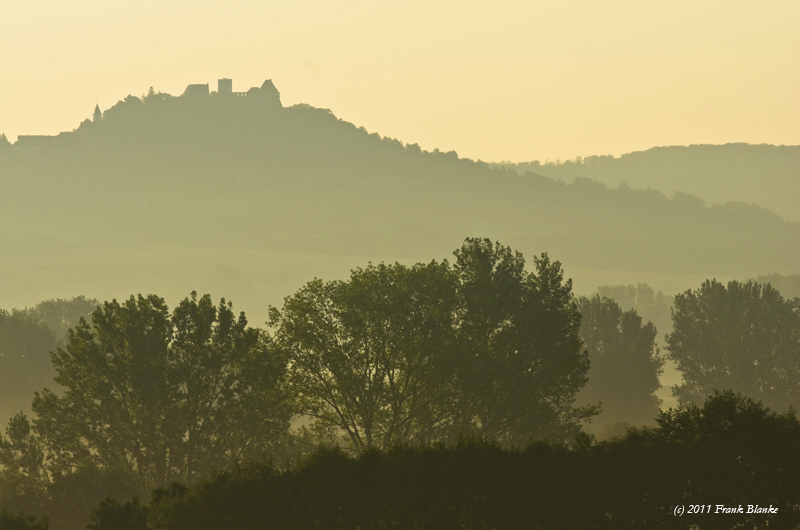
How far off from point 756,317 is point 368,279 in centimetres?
4621

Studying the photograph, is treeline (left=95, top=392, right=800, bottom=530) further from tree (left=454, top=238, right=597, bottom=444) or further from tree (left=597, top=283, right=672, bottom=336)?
tree (left=597, top=283, right=672, bottom=336)

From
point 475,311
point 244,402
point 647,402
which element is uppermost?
point 475,311

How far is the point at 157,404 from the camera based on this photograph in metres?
39.0

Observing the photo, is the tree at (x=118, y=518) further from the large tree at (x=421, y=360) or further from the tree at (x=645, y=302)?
the tree at (x=645, y=302)

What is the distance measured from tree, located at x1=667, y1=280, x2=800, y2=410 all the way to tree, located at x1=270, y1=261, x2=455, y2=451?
39.6 metres

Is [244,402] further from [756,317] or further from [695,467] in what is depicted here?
[756,317]

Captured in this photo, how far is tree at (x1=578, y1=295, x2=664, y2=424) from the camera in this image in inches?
2943

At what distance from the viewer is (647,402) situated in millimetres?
74938

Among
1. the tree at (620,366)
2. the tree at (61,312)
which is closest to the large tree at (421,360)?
the tree at (620,366)

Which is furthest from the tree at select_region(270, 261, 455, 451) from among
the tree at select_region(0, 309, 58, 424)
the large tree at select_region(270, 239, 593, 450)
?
the tree at select_region(0, 309, 58, 424)

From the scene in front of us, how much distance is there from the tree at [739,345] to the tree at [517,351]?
115 ft

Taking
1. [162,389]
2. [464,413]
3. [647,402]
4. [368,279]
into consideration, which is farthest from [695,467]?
[647,402]

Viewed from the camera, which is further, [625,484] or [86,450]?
[86,450]

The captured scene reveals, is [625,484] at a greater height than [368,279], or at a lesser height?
lesser
